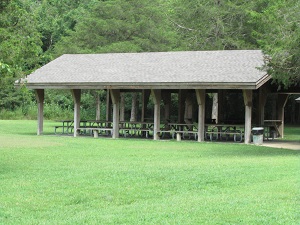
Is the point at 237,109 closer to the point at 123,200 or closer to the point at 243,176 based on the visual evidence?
the point at 243,176

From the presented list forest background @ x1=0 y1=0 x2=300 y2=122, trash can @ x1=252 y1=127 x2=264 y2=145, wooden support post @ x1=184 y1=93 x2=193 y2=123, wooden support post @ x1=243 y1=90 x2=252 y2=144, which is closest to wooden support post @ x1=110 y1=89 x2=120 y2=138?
wooden support post @ x1=184 y1=93 x2=193 y2=123

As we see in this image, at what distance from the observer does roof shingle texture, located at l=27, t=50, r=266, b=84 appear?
26969mm

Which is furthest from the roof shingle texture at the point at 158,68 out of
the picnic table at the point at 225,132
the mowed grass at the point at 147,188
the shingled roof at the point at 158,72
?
the mowed grass at the point at 147,188

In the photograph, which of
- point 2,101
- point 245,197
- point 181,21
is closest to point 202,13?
point 181,21

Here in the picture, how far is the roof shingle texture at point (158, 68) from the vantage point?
2697 centimetres

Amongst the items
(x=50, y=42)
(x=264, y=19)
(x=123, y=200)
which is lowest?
(x=123, y=200)

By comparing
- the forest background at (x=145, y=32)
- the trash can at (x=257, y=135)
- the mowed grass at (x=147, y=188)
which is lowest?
the mowed grass at (x=147, y=188)

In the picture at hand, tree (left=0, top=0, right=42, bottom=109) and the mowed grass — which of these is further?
tree (left=0, top=0, right=42, bottom=109)

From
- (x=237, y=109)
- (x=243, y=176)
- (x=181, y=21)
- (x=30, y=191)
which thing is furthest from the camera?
(x=181, y=21)

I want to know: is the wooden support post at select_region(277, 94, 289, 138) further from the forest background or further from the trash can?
the trash can

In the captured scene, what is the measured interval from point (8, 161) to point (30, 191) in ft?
20.5

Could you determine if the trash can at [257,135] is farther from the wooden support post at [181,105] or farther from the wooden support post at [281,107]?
the wooden support post at [281,107]

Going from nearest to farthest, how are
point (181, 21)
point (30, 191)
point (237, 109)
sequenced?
point (30, 191) → point (237, 109) → point (181, 21)

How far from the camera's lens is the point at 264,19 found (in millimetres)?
21891
